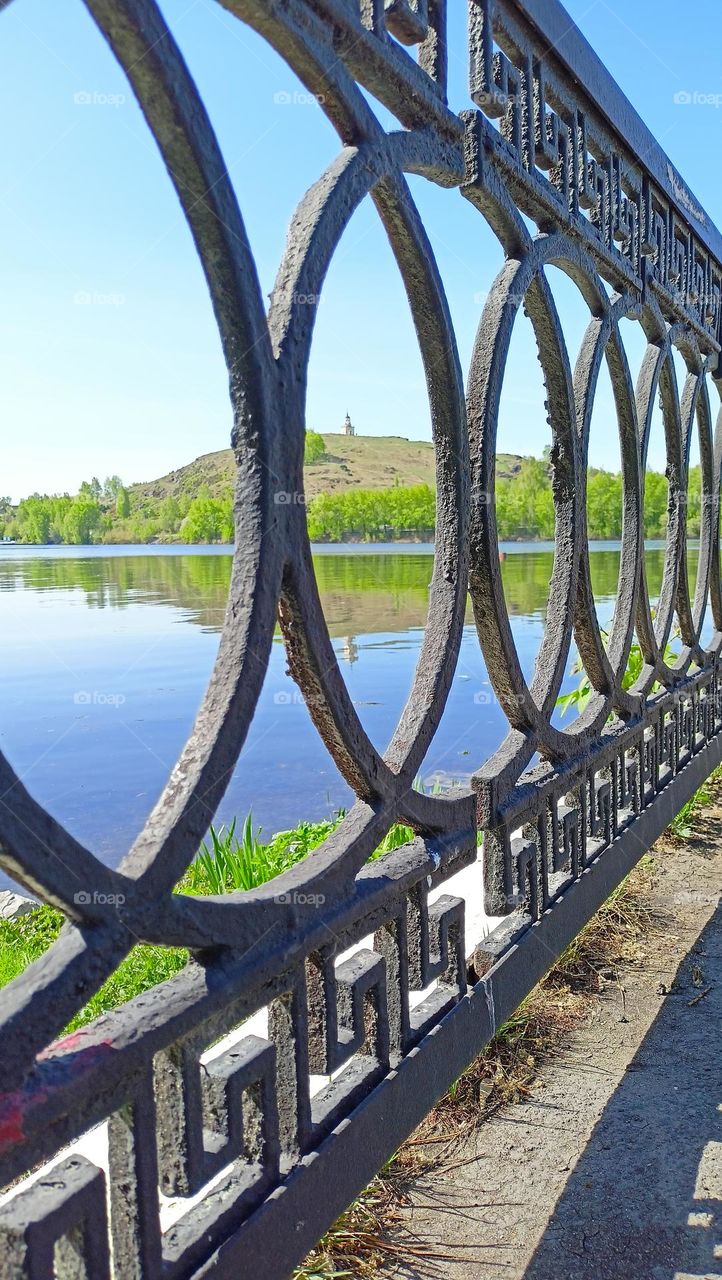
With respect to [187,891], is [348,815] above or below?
above

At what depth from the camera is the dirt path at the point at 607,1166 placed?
1.79 meters

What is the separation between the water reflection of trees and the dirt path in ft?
21.2

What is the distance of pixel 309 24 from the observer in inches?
51.8

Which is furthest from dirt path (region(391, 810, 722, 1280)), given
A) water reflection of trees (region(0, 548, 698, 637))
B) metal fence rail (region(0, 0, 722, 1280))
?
water reflection of trees (region(0, 548, 698, 637))

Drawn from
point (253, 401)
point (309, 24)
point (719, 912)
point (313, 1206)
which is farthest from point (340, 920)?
point (719, 912)

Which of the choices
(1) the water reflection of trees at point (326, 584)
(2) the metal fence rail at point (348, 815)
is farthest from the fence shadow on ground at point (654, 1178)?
(1) the water reflection of trees at point (326, 584)

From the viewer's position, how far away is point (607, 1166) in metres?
2.06

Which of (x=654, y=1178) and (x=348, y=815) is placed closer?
(x=348, y=815)

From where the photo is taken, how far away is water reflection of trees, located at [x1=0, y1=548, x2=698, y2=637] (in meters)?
11.1

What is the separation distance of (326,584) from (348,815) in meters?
13.4

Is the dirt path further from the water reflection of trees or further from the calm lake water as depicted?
the water reflection of trees

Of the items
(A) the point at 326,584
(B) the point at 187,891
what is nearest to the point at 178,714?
(B) the point at 187,891

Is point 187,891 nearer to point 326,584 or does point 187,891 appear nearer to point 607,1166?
point 607,1166

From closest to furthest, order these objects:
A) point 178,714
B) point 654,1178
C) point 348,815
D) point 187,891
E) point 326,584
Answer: point 348,815 < point 654,1178 < point 187,891 < point 178,714 < point 326,584
